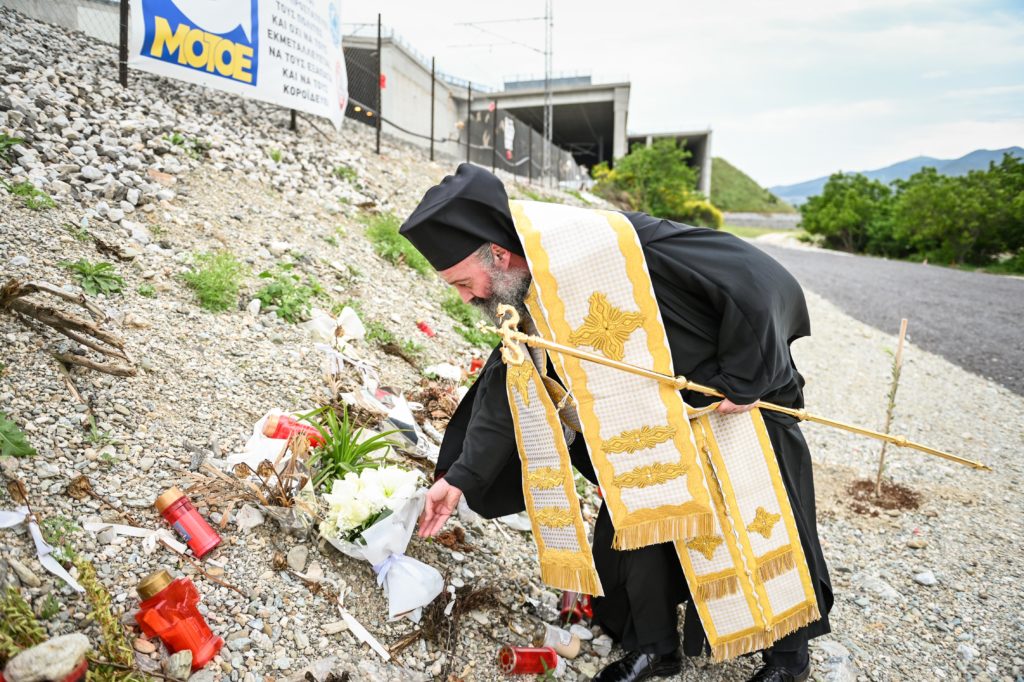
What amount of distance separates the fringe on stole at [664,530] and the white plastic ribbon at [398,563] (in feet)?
2.65

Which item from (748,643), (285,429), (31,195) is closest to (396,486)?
(285,429)

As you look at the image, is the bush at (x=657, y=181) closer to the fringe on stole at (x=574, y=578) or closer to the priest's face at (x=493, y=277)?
the priest's face at (x=493, y=277)

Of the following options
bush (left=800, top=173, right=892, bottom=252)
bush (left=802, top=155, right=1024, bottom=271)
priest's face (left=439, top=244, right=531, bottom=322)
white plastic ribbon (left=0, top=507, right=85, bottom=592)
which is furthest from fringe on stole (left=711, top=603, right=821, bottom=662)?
bush (left=800, top=173, right=892, bottom=252)

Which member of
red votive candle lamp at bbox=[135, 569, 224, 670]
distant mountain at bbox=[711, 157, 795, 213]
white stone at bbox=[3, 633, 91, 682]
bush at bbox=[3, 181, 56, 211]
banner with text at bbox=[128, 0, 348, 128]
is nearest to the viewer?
white stone at bbox=[3, 633, 91, 682]

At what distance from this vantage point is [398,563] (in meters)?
2.40

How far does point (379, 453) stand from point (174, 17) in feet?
15.4

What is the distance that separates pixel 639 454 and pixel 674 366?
33cm

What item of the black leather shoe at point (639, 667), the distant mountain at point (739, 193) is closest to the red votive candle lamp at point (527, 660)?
the black leather shoe at point (639, 667)

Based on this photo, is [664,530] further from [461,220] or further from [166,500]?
[166,500]

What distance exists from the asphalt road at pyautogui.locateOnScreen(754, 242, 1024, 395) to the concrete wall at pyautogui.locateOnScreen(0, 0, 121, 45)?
11.2 m

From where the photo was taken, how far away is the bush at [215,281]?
12.1 ft

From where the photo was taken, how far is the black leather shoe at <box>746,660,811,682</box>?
2.35 meters

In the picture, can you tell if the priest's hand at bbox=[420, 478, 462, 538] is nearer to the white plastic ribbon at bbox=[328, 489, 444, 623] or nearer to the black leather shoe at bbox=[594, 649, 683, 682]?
the white plastic ribbon at bbox=[328, 489, 444, 623]

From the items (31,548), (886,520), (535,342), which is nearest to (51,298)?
(31,548)
